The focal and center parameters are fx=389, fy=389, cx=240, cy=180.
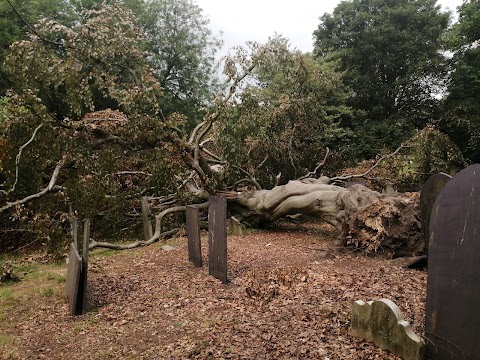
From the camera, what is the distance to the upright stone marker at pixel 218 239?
214 inches

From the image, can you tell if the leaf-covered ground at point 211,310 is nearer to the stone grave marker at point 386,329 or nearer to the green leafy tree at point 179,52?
the stone grave marker at point 386,329

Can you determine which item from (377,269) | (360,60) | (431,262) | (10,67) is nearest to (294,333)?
(431,262)

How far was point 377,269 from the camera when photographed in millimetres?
5156

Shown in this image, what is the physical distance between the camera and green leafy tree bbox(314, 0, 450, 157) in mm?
18564

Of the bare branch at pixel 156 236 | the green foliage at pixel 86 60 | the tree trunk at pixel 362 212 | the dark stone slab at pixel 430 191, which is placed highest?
the green foliage at pixel 86 60

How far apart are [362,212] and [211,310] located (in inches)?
133

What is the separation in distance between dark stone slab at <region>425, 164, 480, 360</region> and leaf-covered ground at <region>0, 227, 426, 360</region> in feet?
1.54

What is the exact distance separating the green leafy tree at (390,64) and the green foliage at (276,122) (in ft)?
14.8

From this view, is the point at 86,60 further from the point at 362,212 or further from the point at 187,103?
the point at 187,103

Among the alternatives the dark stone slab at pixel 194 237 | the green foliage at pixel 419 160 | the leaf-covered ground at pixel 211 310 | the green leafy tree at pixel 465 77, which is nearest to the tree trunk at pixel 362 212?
the leaf-covered ground at pixel 211 310

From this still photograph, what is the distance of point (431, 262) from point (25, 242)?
430 inches

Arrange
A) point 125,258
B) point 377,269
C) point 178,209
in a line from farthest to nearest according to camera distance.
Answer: point 178,209, point 125,258, point 377,269

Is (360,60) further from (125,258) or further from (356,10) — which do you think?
(125,258)

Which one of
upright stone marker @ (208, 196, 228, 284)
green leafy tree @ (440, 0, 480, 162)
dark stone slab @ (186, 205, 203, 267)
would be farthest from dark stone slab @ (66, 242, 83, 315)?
green leafy tree @ (440, 0, 480, 162)
